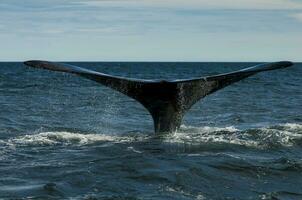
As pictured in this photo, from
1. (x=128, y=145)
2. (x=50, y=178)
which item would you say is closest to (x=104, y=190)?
(x=50, y=178)

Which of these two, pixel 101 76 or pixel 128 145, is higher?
pixel 101 76

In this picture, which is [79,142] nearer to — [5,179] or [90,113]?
[5,179]

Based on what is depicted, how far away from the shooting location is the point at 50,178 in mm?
9578

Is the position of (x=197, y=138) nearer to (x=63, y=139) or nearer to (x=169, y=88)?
(x=169, y=88)

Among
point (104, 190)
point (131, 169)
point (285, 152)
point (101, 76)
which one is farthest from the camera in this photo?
point (285, 152)

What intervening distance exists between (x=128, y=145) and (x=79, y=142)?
122cm

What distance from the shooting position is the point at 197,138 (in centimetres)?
1360

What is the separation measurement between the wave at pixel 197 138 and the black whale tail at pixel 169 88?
0.54m

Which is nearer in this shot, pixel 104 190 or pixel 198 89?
pixel 104 190

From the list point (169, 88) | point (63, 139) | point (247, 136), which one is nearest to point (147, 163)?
point (169, 88)

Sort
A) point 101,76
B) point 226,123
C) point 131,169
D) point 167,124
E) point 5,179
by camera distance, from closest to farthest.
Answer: point 5,179 → point 131,169 → point 101,76 → point 167,124 → point 226,123

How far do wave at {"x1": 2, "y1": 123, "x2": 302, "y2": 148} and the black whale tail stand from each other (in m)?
0.54

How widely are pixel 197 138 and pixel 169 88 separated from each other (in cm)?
192

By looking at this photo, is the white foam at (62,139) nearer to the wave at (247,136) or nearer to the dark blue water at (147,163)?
the dark blue water at (147,163)
